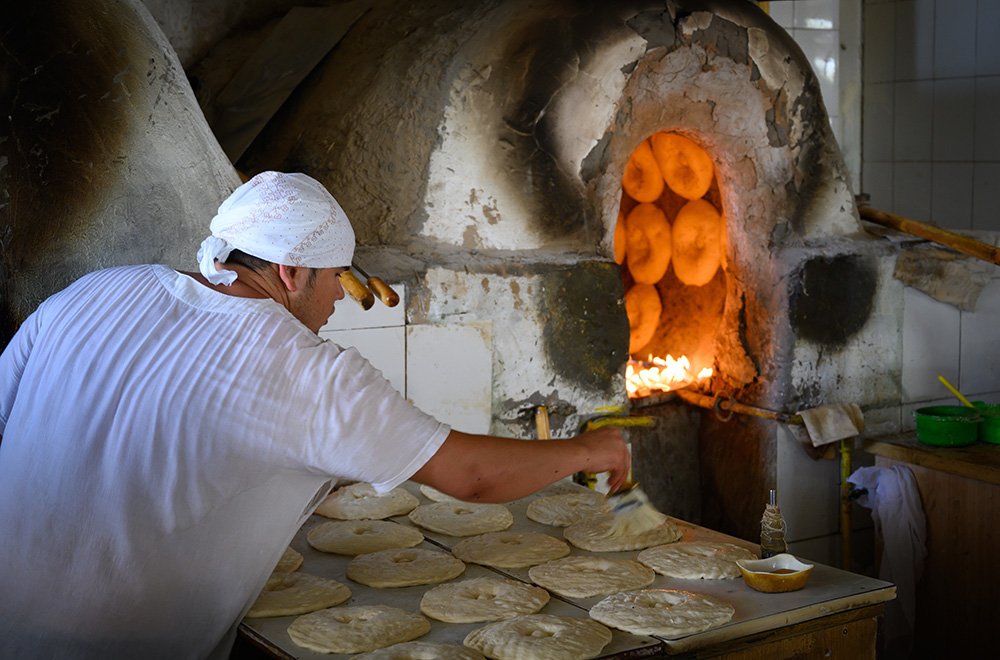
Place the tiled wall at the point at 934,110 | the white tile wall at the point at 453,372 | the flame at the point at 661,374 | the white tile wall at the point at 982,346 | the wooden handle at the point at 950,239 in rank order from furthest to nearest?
the tiled wall at the point at 934,110 → the white tile wall at the point at 982,346 → the flame at the point at 661,374 → the wooden handle at the point at 950,239 → the white tile wall at the point at 453,372

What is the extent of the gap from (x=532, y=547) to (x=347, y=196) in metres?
1.57

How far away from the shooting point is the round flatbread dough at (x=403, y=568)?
221cm

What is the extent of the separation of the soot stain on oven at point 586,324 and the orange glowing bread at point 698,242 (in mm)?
999

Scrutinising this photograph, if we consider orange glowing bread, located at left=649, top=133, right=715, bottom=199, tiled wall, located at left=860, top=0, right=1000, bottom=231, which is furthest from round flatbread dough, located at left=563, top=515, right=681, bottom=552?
tiled wall, located at left=860, top=0, right=1000, bottom=231

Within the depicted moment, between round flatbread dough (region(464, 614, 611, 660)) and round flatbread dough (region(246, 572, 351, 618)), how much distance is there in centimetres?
36

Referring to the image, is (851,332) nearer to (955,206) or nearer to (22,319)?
(955,206)

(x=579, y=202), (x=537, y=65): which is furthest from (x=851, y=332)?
(x=537, y=65)

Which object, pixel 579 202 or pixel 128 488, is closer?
pixel 128 488

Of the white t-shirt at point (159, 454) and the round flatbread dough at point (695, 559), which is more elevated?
the white t-shirt at point (159, 454)

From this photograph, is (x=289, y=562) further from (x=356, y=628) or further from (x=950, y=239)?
(x=950, y=239)

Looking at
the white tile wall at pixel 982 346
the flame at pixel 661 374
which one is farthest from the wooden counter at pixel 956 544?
the flame at pixel 661 374

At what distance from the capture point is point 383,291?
2.85 metres

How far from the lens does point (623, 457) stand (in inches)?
82.7

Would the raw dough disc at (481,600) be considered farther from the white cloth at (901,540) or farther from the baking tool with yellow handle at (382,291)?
the white cloth at (901,540)
